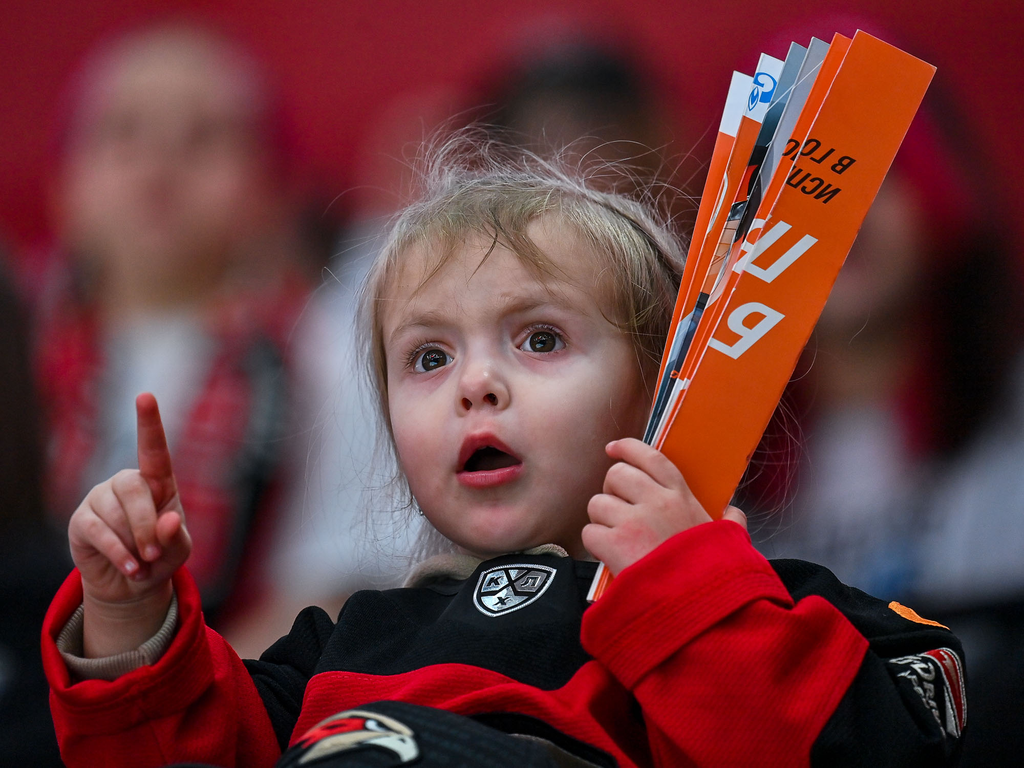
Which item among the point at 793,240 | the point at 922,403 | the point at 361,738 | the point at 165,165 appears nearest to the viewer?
the point at 361,738

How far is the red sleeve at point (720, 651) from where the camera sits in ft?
2.39

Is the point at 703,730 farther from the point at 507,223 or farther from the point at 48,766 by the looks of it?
the point at 48,766

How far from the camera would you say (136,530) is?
2.59 ft

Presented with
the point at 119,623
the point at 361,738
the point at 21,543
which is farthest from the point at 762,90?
the point at 21,543

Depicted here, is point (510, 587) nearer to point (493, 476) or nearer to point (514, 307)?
point (493, 476)

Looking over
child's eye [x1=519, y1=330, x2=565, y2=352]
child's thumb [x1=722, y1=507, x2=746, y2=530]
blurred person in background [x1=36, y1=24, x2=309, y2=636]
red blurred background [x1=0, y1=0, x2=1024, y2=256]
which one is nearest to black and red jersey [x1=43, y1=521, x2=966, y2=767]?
child's thumb [x1=722, y1=507, x2=746, y2=530]

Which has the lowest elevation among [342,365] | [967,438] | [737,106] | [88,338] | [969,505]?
[88,338]

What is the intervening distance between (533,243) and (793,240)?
308 mm

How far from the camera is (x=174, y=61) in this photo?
194cm

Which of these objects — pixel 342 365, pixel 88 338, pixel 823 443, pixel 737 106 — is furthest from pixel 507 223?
pixel 88 338

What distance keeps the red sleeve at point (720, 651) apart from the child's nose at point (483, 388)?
23 cm

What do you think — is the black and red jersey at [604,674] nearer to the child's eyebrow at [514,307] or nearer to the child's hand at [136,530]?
the child's hand at [136,530]

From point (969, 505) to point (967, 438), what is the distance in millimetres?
118

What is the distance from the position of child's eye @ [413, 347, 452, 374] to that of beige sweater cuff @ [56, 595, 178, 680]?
35 cm
